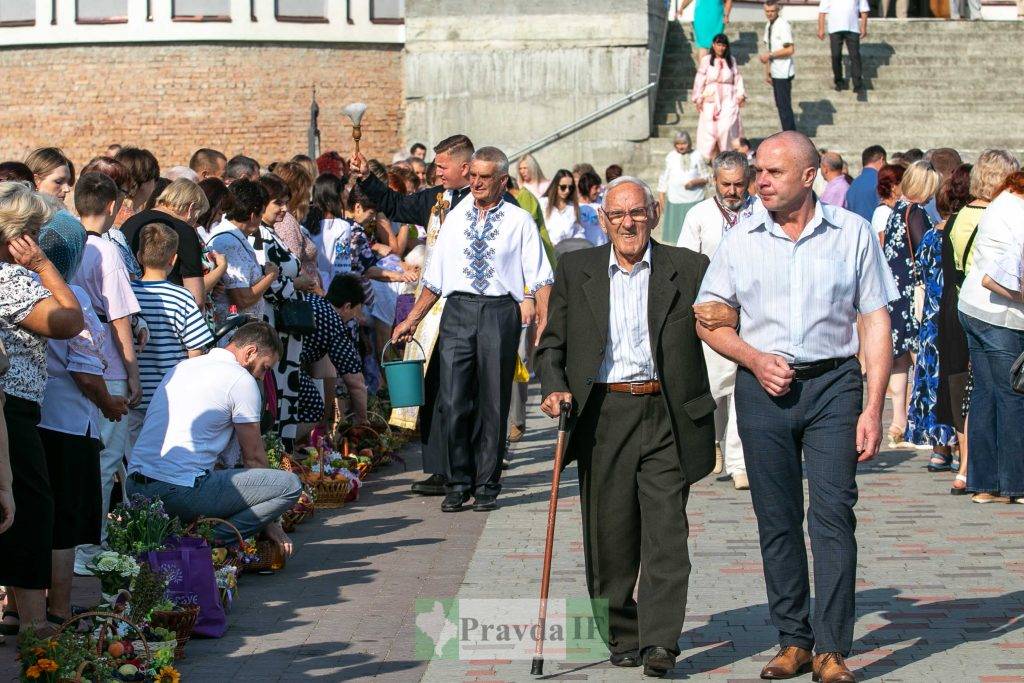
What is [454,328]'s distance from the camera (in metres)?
10.4

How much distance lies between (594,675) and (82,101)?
28.9 meters

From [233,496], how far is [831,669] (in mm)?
3111

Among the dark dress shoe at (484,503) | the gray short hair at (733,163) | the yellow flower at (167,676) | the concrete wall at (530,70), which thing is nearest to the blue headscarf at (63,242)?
the yellow flower at (167,676)

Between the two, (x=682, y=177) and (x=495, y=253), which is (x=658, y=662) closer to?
→ (x=495, y=253)

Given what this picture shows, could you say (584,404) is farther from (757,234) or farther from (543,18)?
(543,18)

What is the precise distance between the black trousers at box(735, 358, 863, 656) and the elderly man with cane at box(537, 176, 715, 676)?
9.4 inches

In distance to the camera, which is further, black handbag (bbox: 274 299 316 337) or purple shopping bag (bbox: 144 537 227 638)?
black handbag (bbox: 274 299 316 337)

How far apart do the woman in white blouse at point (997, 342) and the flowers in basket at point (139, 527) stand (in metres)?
4.74

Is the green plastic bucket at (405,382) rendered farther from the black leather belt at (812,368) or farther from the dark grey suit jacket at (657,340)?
the black leather belt at (812,368)

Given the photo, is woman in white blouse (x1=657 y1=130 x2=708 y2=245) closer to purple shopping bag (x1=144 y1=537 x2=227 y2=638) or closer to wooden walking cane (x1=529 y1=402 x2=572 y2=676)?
purple shopping bag (x1=144 y1=537 x2=227 y2=638)

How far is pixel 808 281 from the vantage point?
6309 mm

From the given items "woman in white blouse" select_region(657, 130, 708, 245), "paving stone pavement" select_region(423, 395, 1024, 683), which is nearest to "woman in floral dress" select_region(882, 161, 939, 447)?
"paving stone pavement" select_region(423, 395, 1024, 683)

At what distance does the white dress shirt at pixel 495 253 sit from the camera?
10.3m

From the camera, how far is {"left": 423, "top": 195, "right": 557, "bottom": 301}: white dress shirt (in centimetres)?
1026
